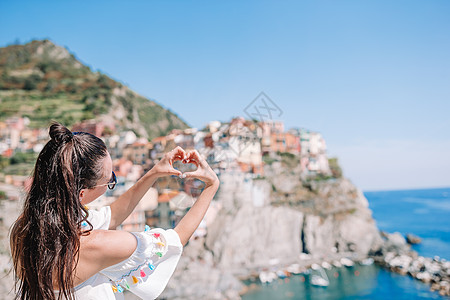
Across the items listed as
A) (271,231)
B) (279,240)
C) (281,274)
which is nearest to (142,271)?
(281,274)

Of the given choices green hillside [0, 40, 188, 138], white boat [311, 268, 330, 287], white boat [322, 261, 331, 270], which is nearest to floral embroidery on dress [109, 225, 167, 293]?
white boat [311, 268, 330, 287]

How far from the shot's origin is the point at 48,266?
1.85ft

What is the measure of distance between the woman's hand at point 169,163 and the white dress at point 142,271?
148mm

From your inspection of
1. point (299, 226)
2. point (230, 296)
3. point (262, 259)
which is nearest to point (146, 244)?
point (230, 296)

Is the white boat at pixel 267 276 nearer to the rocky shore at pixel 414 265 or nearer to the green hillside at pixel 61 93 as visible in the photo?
the rocky shore at pixel 414 265

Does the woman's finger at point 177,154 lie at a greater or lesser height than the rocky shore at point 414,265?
greater

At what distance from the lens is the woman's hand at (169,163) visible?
0.72m

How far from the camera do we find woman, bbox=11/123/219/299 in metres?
0.56

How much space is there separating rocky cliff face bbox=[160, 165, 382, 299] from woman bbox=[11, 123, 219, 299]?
1117 centimetres

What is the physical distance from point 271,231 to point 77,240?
636 inches

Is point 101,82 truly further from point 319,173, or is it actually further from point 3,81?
point 319,173

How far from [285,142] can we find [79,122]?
12.5 m

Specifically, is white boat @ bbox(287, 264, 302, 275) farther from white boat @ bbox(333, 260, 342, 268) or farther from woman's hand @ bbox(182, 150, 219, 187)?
woman's hand @ bbox(182, 150, 219, 187)

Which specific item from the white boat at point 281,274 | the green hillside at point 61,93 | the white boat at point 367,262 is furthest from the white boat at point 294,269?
the green hillside at point 61,93
